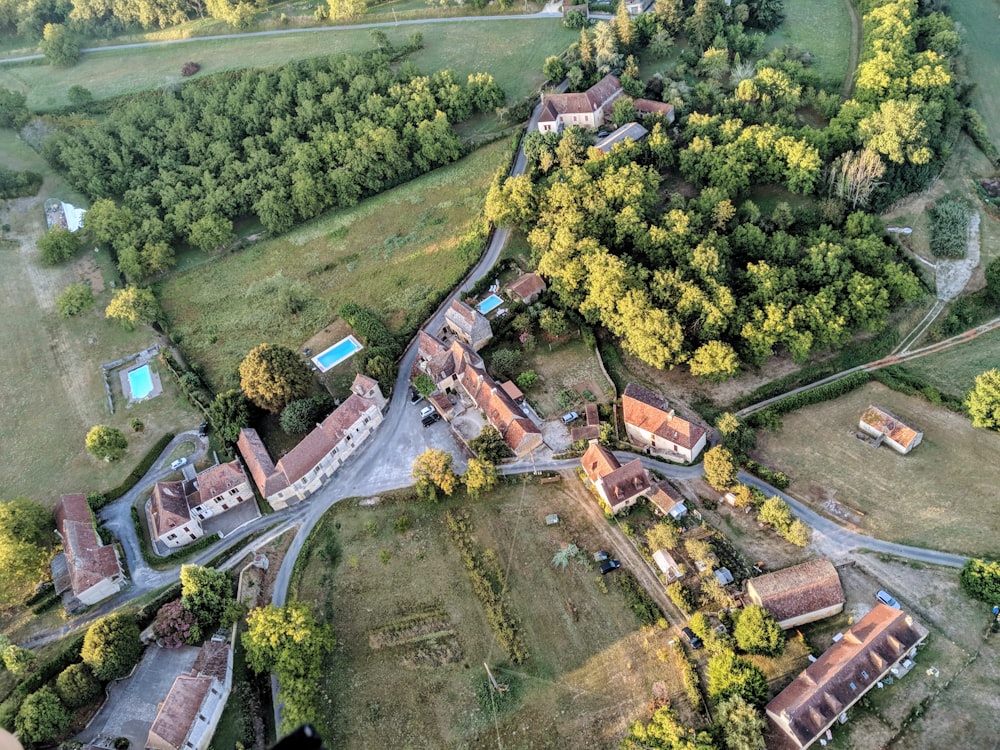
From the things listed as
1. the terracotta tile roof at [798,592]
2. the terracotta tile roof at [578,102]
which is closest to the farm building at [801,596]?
the terracotta tile roof at [798,592]

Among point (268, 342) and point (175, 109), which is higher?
point (175, 109)

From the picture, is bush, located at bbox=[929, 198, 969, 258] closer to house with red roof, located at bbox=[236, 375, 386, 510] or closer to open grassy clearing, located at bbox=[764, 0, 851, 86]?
open grassy clearing, located at bbox=[764, 0, 851, 86]

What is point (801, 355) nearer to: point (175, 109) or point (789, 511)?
point (789, 511)

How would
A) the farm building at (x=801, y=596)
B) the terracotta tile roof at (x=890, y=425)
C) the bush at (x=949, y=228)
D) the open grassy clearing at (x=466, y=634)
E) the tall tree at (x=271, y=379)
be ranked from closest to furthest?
the open grassy clearing at (x=466, y=634) < the farm building at (x=801, y=596) < the terracotta tile roof at (x=890, y=425) < the tall tree at (x=271, y=379) < the bush at (x=949, y=228)

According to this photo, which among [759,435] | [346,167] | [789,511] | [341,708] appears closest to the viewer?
[341,708]

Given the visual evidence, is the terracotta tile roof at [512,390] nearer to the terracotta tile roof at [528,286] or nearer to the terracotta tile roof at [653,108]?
the terracotta tile roof at [528,286]

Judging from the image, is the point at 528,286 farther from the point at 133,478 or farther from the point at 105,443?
the point at 105,443

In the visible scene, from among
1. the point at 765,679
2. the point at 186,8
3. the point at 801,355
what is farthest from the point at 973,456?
the point at 186,8
